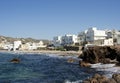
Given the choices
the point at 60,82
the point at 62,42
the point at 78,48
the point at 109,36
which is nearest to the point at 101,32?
the point at 109,36

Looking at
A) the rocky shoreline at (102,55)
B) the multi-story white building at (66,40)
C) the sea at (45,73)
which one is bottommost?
the sea at (45,73)

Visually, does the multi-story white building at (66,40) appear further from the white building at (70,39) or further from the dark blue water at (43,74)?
the dark blue water at (43,74)

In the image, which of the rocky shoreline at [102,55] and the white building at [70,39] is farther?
the white building at [70,39]

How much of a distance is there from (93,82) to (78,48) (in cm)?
10603

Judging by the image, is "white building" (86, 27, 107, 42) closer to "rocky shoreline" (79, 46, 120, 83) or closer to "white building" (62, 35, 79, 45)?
"white building" (62, 35, 79, 45)

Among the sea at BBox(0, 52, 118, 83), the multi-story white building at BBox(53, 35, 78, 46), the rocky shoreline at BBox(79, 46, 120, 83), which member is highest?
the multi-story white building at BBox(53, 35, 78, 46)

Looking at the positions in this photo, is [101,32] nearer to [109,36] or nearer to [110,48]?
[109,36]

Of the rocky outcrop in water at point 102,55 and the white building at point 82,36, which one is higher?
the white building at point 82,36

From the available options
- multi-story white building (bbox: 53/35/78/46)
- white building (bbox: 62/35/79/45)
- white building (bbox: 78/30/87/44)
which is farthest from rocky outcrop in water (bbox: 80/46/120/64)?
multi-story white building (bbox: 53/35/78/46)

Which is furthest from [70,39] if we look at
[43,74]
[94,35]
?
[43,74]

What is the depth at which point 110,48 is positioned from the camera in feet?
Answer: 196

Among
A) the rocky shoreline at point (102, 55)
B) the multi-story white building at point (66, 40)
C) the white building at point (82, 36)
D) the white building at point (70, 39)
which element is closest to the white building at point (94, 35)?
the white building at point (82, 36)

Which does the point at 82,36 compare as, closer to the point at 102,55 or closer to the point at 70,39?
the point at 70,39

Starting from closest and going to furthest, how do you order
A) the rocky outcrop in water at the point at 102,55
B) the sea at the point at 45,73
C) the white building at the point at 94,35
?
the sea at the point at 45,73 → the rocky outcrop in water at the point at 102,55 → the white building at the point at 94,35
